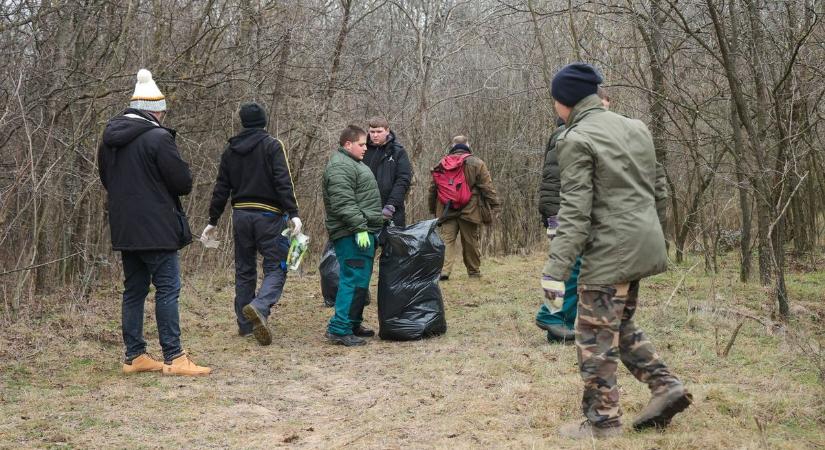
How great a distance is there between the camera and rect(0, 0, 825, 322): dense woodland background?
730cm

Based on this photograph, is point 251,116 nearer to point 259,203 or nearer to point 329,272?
point 259,203

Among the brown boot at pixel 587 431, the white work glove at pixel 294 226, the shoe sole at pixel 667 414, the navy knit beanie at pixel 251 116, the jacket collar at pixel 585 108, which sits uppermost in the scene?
the navy knit beanie at pixel 251 116

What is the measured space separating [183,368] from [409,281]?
1941 mm

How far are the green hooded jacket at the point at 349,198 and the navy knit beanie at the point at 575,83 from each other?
2661mm

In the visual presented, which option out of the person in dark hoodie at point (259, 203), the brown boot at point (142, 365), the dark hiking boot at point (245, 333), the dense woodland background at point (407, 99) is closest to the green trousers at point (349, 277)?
the person in dark hoodie at point (259, 203)

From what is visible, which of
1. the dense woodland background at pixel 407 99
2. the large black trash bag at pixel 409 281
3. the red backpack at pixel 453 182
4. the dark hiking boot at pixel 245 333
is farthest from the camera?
the red backpack at pixel 453 182

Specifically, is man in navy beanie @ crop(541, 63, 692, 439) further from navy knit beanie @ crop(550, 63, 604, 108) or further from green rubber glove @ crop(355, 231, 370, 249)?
green rubber glove @ crop(355, 231, 370, 249)

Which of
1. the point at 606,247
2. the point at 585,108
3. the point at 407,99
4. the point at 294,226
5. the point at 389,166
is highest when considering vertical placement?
the point at 407,99

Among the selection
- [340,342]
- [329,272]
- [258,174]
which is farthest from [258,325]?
[329,272]

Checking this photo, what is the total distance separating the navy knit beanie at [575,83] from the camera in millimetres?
3939

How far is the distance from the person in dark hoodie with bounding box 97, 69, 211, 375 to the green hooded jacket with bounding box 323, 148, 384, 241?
4.05 feet

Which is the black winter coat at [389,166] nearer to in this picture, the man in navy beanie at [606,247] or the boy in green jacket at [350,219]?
the boy in green jacket at [350,219]

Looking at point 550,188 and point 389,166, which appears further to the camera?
point 389,166

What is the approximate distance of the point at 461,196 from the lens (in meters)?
9.77
